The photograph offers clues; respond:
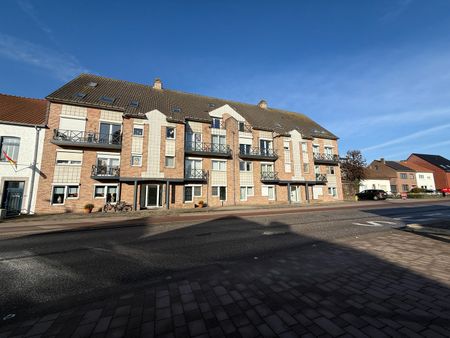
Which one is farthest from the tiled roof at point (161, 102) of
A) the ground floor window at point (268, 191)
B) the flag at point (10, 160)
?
the ground floor window at point (268, 191)

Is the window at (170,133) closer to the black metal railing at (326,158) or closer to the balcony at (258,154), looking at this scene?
the balcony at (258,154)

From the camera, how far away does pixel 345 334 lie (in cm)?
236

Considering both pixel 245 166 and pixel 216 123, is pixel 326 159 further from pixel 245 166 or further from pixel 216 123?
pixel 216 123

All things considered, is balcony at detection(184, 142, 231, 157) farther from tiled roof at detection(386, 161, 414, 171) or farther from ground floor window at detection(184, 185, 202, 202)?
tiled roof at detection(386, 161, 414, 171)

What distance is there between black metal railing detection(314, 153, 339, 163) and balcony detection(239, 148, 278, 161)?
759cm

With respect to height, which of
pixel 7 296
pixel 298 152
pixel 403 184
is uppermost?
pixel 298 152

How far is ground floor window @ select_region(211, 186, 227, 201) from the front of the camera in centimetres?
2363

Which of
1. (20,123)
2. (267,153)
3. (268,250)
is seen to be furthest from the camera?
(267,153)

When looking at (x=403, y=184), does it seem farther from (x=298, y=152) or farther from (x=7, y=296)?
(x=7, y=296)

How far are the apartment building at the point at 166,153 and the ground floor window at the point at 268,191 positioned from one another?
0.13 metres

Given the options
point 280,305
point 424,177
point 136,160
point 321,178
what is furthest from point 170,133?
point 424,177

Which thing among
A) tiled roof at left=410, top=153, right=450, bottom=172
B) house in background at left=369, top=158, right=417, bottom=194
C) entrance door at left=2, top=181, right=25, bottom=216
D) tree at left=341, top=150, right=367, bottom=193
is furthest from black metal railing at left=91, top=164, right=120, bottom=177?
tiled roof at left=410, top=153, right=450, bottom=172

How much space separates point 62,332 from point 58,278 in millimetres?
2425

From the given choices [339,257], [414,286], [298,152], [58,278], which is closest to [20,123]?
[58,278]
